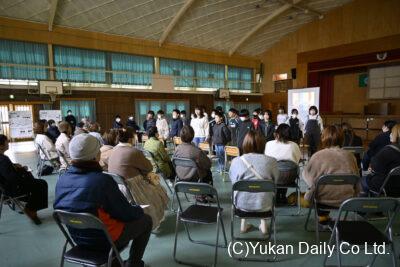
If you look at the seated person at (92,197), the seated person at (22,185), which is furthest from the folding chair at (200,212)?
the seated person at (22,185)

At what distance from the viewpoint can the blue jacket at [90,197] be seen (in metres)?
1.64

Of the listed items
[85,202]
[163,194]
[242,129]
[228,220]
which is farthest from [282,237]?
[242,129]

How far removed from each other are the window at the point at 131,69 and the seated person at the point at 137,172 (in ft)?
31.3

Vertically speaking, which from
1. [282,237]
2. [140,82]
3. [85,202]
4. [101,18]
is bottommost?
[282,237]

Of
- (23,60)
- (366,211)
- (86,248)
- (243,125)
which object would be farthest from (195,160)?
(23,60)

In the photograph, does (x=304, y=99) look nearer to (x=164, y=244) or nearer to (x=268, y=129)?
(x=268, y=129)

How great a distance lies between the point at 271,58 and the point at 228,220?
15008 mm

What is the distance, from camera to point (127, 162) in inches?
111

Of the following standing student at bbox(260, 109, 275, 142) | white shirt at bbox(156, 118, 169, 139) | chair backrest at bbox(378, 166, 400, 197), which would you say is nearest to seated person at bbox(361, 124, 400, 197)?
chair backrest at bbox(378, 166, 400, 197)

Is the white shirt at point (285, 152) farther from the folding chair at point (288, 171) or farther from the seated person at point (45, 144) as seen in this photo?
the seated person at point (45, 144)

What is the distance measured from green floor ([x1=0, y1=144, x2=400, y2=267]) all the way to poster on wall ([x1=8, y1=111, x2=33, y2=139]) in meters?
6.76

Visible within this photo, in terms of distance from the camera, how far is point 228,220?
335cm

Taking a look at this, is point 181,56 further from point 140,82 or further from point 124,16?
point 124,16

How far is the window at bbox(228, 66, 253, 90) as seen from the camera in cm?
1606
